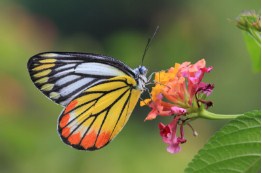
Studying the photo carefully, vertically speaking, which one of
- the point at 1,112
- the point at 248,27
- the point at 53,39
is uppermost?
the point at 53,39

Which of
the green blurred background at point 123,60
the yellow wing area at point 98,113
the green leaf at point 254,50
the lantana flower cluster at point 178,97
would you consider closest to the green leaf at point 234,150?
the lantana flower cluster at point 178,97

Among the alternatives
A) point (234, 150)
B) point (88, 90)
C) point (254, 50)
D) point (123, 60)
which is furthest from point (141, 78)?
point (123, 60)

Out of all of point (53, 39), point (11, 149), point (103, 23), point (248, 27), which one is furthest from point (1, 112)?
point (103, 23)

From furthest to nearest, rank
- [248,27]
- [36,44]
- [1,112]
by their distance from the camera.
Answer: [36,44]
[1,112]
[248,27]

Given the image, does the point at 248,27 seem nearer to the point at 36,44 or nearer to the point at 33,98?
the point at 33,98

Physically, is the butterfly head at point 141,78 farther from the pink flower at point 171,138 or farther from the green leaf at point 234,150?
the green leaf at point 234,150

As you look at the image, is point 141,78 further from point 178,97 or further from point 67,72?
point 178,97
